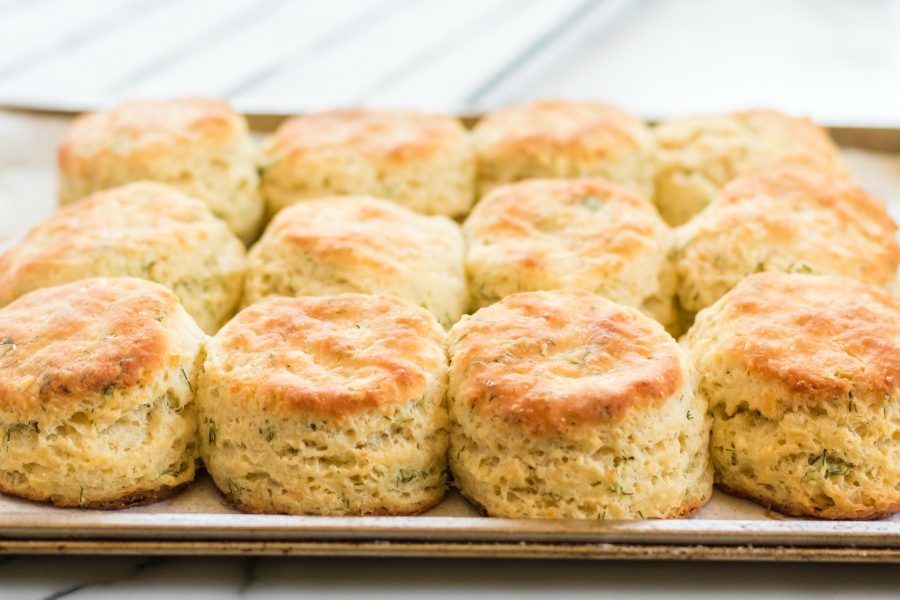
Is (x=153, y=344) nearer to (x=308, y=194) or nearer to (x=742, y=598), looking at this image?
(x=308, y=194)

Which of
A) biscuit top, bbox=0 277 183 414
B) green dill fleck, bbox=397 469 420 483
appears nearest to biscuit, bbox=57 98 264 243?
biscuit top, bbox=0 277 183 414

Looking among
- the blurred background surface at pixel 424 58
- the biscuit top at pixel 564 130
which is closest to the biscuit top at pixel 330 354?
the biscuit top at pixel 564 130

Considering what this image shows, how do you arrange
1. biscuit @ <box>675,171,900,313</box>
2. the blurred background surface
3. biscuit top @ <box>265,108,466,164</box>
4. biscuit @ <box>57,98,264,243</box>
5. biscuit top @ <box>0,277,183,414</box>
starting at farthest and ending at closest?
the blurred background surface
biscuit top @ <box>265,108,466,164</box>
biscuit @ <box>57,98,264,243</box>
biscuit @ <box>675,171,900,313</box>
biscuit top @ <box>0,277,183,414</box>

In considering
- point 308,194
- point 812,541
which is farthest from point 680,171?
point 812,541

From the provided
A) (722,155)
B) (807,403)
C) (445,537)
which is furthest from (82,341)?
(722,155)

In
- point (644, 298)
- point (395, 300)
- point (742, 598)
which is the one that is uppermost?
point (395, 300)

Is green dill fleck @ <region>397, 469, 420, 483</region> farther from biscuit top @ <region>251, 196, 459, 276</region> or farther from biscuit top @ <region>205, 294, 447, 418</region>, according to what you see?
biscuit top @ <region>251, 196, 459, 276</region>

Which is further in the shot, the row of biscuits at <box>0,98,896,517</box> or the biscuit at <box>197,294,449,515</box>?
the row of biscuits at <box>0,98,896,517</box>
